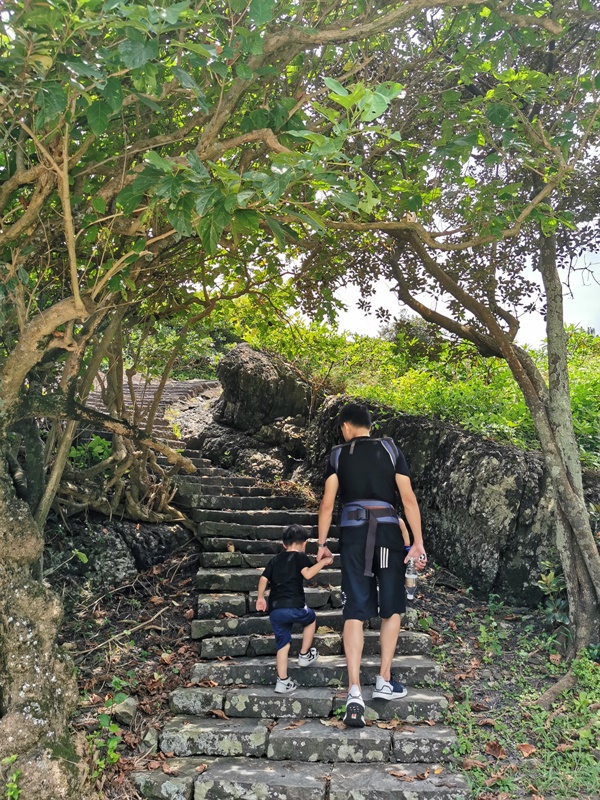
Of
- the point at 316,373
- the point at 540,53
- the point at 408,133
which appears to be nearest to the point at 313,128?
the point at 408,133

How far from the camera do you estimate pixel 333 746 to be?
4203 millimetres

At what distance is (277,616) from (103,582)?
2313 millimetres

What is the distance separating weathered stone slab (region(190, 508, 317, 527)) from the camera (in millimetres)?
7438

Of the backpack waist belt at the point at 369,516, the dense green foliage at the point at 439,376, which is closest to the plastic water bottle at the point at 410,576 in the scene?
the backpack waist belt at the point at 369,516

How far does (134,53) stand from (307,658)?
422 cm

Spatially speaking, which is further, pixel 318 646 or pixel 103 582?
pixel 103 582

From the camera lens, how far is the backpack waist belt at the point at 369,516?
446cm

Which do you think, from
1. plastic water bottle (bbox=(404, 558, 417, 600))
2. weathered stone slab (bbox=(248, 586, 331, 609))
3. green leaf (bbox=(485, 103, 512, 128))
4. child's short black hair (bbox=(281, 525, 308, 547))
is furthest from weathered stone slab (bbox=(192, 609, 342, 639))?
green leaf (bbox=(485, 103, 512, 128))

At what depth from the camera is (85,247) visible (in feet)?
18.3

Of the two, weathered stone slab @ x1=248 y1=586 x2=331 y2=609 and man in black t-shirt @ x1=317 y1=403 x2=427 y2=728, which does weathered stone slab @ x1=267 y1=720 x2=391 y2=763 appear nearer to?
man in black t-shirt @ x1=317 y1=403 x2=427 y2=728

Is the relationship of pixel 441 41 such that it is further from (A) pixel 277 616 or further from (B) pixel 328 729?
(B) pixel 328 729

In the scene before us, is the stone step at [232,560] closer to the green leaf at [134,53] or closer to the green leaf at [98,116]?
the green leaf at [98,116]

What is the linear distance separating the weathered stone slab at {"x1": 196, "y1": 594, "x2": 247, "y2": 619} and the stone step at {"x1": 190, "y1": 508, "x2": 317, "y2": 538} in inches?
63.4

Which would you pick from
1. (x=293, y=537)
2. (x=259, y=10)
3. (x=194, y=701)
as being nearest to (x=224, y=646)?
(x=194, y=701)
